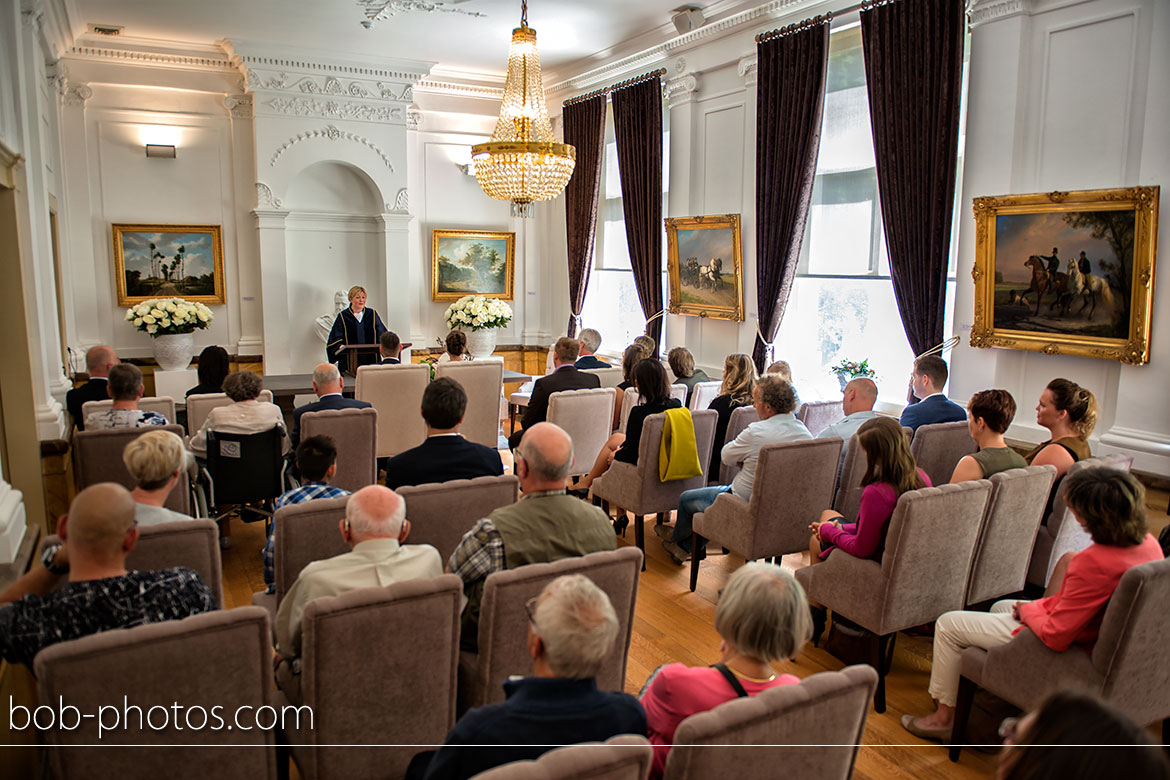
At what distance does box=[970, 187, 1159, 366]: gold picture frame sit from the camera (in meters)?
4.45

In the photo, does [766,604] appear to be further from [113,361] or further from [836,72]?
[836,72]

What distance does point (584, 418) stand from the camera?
5820mm

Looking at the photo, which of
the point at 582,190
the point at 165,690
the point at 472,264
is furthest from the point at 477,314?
the point at 165,690

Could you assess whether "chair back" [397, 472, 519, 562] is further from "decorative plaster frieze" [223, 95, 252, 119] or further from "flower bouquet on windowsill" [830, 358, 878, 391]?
"decorative plaster frieze" [223, 95, 252, 119]

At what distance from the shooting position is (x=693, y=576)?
4699 mm

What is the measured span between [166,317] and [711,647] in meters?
7.15

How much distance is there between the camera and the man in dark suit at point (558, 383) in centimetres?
595

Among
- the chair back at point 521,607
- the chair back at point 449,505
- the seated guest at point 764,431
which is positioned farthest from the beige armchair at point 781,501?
the chair back at point 521,607

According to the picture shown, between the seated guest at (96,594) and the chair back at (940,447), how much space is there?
3.79 m

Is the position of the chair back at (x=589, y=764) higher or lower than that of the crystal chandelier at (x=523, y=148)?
lower

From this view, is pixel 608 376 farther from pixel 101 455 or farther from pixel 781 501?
pixel 101 455

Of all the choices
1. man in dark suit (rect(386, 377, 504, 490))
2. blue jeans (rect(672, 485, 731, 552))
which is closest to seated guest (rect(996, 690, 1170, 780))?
man in dark suit (rect(386, 377, 504, 490))

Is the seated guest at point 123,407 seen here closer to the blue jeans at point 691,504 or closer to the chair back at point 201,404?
the chair back at point 201,404

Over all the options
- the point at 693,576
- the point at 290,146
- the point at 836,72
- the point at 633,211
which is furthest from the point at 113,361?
the point at 836,72
